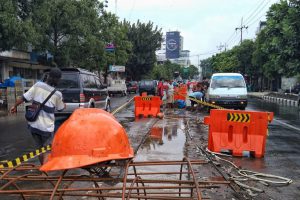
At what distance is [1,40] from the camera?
18.9 m

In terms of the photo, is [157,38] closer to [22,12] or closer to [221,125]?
[22,12]

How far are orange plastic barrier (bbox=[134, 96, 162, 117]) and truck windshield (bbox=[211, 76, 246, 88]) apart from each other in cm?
386

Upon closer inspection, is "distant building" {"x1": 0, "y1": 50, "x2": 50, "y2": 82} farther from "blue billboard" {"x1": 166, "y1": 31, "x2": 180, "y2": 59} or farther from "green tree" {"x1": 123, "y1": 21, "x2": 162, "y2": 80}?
"blue billboard" {"x1": 166, "y1": 31, "x2": 180, "y2": 59}

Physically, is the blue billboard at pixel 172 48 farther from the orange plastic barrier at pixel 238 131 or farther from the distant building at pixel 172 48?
the orange plastic barrier at pixel 238 131

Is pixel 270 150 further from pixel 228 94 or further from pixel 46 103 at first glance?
pixel 228 94

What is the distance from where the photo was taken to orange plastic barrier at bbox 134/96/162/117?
65.5ft

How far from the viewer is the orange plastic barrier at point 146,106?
20.0 m

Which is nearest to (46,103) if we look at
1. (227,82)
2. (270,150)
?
(270,150)

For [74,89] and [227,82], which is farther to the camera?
[227,82]

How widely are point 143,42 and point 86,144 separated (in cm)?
6246

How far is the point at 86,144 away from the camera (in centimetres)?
370

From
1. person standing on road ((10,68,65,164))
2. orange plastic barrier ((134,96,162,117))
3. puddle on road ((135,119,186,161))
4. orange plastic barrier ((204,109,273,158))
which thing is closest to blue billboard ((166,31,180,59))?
orange plastic barrier ((134,96,162,117))

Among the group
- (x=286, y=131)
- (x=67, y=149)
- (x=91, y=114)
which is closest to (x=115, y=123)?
(x=91, y=114)

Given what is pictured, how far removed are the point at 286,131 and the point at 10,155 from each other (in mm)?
8900
